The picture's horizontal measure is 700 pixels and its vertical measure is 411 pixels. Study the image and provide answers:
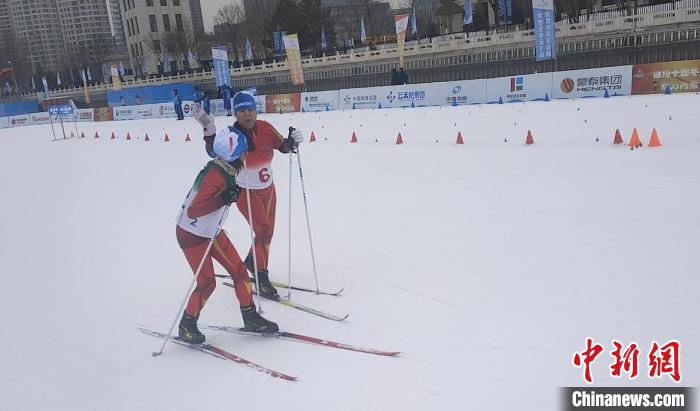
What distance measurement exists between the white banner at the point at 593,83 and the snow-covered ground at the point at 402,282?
894 centimetres

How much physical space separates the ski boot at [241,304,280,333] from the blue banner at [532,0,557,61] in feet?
77.0

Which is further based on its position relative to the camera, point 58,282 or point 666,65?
point 666,65

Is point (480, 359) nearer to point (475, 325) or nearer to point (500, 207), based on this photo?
point (475, 325)

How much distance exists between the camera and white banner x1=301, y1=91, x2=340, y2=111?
97.0 ft

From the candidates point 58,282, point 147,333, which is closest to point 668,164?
point 147,333

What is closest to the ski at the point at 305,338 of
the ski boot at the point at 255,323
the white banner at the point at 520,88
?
the ski boot at the point at 255,323

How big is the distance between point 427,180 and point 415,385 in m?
7.35

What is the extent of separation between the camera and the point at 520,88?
23297mm

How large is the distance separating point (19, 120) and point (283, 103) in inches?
999

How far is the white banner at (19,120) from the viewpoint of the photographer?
43.7 m

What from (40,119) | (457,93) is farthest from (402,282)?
(40,119)

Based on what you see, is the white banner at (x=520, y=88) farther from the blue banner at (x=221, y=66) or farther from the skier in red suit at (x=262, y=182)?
the skier in red suit at (x=262, y=182)

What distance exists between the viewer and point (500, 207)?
8406 millimetres

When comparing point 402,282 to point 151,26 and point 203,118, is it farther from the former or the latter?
point 151,26
